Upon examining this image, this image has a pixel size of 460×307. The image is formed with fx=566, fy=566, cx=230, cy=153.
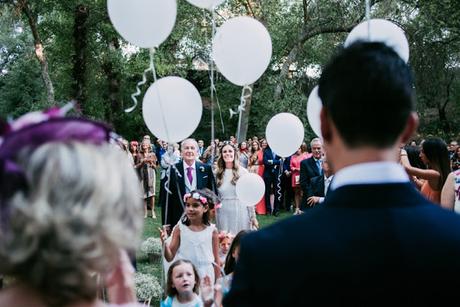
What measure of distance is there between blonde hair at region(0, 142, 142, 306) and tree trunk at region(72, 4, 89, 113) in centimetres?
1676

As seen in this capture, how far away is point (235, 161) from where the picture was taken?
729 centimetres

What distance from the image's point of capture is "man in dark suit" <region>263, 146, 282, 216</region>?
40.9 feet

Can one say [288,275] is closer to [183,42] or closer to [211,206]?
[211,206]

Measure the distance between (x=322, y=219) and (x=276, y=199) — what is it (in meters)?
11.3

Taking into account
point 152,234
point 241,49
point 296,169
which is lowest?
point 152,234

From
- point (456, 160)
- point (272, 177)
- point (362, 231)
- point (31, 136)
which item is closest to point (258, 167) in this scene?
point (272, 177)

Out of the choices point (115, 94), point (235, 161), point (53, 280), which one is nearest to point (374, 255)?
point (53, 280)

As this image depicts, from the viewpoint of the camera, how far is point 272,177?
41.7 ft

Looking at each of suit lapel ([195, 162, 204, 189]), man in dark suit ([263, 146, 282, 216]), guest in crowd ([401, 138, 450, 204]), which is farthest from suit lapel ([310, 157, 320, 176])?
man in dark suit ([263, 146, 282, 216])

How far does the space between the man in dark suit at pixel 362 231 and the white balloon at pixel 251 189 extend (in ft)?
17.0

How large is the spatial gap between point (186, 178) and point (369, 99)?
5400 millimetres

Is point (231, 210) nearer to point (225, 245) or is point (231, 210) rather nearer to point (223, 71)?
point (225, 245)

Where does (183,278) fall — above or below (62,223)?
below

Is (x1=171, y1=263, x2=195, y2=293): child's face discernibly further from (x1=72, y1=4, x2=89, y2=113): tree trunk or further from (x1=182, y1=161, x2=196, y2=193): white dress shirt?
(x1=72, y1=4, x2=89, y2=113): tree trunk
